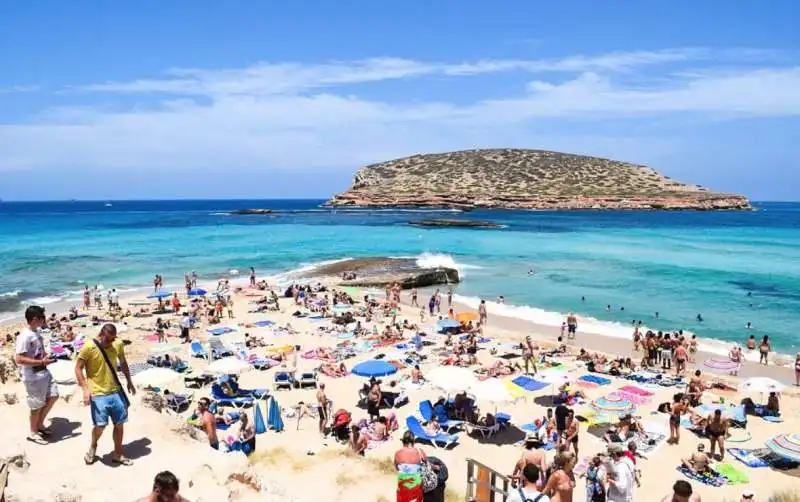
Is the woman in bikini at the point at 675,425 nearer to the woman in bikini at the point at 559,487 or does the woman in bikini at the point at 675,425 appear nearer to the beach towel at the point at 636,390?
the beach towel at the point at 636,390

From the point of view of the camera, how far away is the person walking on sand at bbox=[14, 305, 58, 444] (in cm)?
620

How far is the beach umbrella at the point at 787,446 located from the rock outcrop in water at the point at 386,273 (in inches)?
969

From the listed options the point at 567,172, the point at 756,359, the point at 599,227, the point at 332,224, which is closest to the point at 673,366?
the point at 756,359

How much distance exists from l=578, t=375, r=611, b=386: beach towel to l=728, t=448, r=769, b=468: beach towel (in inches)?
173

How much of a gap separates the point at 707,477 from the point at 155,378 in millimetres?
11406

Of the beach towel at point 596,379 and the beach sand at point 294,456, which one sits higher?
the beach sand at point 294,456

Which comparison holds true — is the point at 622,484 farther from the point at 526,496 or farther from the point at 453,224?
the point at 453,224

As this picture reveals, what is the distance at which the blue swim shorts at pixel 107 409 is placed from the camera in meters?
6.15

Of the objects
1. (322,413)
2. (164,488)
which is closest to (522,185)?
(322,413)

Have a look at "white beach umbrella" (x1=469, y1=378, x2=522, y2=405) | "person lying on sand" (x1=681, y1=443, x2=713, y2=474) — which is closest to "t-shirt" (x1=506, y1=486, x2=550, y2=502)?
"white beach umbrella" (x1=469, y1=378, x2=522, y2=405)

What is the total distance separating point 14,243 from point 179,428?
214 ft

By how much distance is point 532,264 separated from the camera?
142 feet

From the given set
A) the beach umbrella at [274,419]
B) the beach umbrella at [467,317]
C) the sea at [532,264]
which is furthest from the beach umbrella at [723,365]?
the beach umbrella at [274,419]

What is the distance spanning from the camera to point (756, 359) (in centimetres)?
1969
